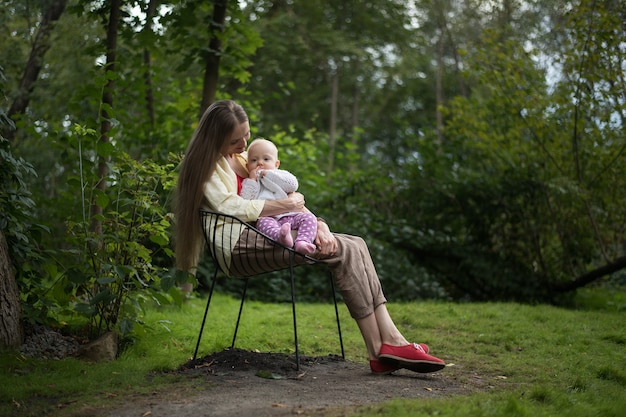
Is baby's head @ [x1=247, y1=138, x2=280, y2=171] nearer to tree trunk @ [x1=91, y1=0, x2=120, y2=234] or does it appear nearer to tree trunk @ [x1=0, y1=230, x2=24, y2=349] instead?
tree trunk @ [x1=91, y1=0, x2=120, y2=234]

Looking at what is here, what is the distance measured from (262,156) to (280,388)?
1.29m

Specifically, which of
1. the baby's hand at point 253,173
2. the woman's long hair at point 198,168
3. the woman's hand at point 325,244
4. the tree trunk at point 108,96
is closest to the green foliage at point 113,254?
the woman's long hair at point 198,168

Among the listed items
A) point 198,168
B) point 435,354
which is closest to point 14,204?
point 198,168

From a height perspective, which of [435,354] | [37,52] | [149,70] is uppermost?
[37,52]

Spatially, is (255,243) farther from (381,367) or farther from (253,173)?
(381,367)

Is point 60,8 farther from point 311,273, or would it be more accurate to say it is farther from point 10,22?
point 311,273

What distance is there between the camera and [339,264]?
12.2 feet

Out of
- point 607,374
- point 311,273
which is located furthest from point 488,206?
point 607,374

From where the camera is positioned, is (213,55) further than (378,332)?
Yes

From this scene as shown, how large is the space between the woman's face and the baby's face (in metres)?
0.07

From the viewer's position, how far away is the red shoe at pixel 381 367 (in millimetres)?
3730

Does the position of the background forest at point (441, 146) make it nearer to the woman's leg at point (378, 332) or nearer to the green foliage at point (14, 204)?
the green foliage at point (14, 204)

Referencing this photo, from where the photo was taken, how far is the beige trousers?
3677 millimetres

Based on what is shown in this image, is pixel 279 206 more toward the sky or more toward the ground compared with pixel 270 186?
more toward the ground
